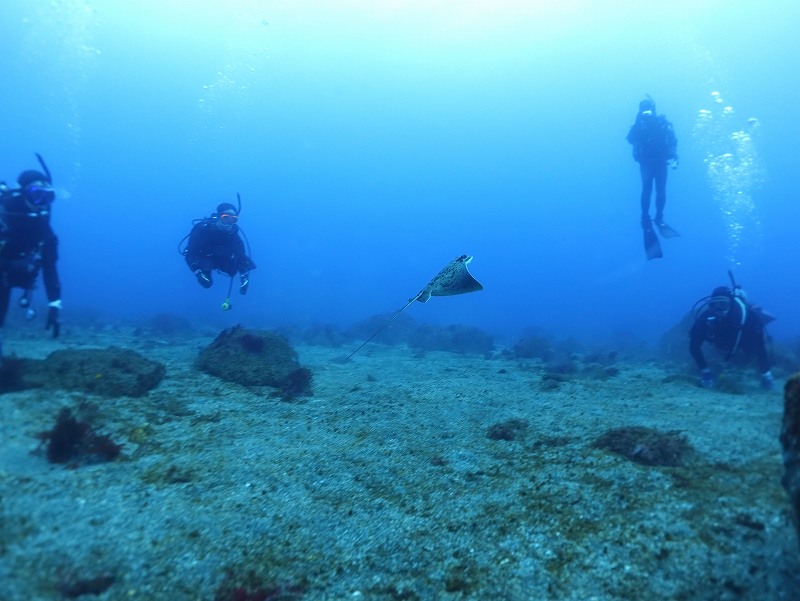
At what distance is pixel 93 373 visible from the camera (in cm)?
755

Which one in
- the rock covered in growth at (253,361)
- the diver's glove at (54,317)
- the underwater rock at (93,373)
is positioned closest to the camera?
the underwater rock at (93,373)

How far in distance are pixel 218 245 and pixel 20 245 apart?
16.5 ft

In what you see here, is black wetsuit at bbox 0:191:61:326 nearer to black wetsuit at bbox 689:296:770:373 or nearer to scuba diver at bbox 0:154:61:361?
scuba diver at bbox 0:154:61:361

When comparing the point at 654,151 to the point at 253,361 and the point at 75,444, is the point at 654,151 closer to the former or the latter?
the point at 253,361

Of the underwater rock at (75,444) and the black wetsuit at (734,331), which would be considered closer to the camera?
the underwater rock at (75,444)

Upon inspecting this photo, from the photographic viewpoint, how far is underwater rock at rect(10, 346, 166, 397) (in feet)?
23.5

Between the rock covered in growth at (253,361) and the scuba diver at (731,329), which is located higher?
the scuba diver at (731,329)

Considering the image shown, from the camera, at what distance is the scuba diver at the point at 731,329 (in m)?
9.17

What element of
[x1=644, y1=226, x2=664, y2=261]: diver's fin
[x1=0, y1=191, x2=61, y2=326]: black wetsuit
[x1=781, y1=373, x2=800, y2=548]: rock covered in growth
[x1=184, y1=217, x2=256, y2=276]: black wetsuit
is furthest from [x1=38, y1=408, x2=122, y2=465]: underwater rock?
[x1=644, y1=226, x2=664, y2=261]: diver's fin

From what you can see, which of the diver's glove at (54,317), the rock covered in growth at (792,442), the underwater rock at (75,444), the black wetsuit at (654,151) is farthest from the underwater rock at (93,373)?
the black wetsuit at (654,151)

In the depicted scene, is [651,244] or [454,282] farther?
[651,244]

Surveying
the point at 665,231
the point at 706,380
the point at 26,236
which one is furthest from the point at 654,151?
the point at 26,236

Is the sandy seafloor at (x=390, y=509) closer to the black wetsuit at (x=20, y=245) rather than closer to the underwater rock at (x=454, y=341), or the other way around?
the black wetsuit at (x=20, y=245)

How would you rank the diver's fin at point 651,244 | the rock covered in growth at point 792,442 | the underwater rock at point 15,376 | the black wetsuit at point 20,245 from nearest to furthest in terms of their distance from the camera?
the rock covered in growth at point 792,442 → the underwater rock at point 15,376 → the black wetsuit at point 20,245 → the diver's fin at point 651,244
